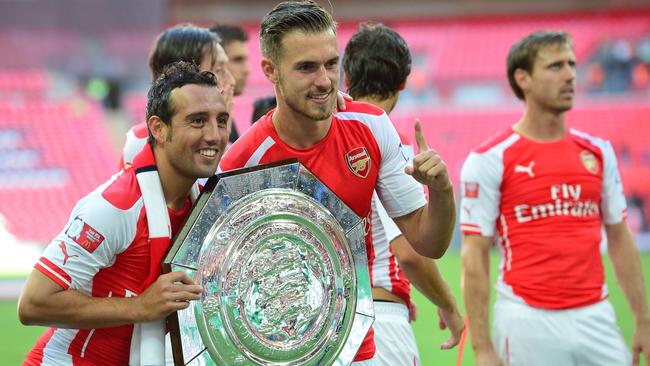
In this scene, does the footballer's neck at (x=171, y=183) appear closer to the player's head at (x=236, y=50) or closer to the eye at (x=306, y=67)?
the eye at (x=306, y=67)

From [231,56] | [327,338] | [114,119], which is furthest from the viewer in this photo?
[114,119]

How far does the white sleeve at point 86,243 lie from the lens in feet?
7.38

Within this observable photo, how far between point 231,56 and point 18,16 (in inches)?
571

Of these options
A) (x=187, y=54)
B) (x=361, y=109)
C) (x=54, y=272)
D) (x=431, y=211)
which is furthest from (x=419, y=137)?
(x=187, y=54)

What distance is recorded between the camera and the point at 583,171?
4113 mm

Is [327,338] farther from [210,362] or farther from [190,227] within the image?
[190,227]

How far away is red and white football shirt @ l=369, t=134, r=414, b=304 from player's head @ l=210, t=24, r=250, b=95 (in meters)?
1.43

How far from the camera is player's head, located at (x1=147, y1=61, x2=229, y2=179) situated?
2318 mm

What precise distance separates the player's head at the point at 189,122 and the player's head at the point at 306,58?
0.69ft

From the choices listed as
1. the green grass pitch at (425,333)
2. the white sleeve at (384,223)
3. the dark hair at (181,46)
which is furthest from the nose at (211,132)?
the green grass pitch at (425,333)

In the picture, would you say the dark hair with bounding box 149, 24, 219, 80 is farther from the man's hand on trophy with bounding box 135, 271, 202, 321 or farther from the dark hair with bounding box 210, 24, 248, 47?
the man's hand on trophy with bounding box 135, 271, 202, 321

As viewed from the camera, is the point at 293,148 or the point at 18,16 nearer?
the point at 293,148

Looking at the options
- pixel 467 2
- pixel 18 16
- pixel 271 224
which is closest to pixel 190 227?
pixel 271 224

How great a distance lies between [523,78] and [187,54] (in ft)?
5.68
